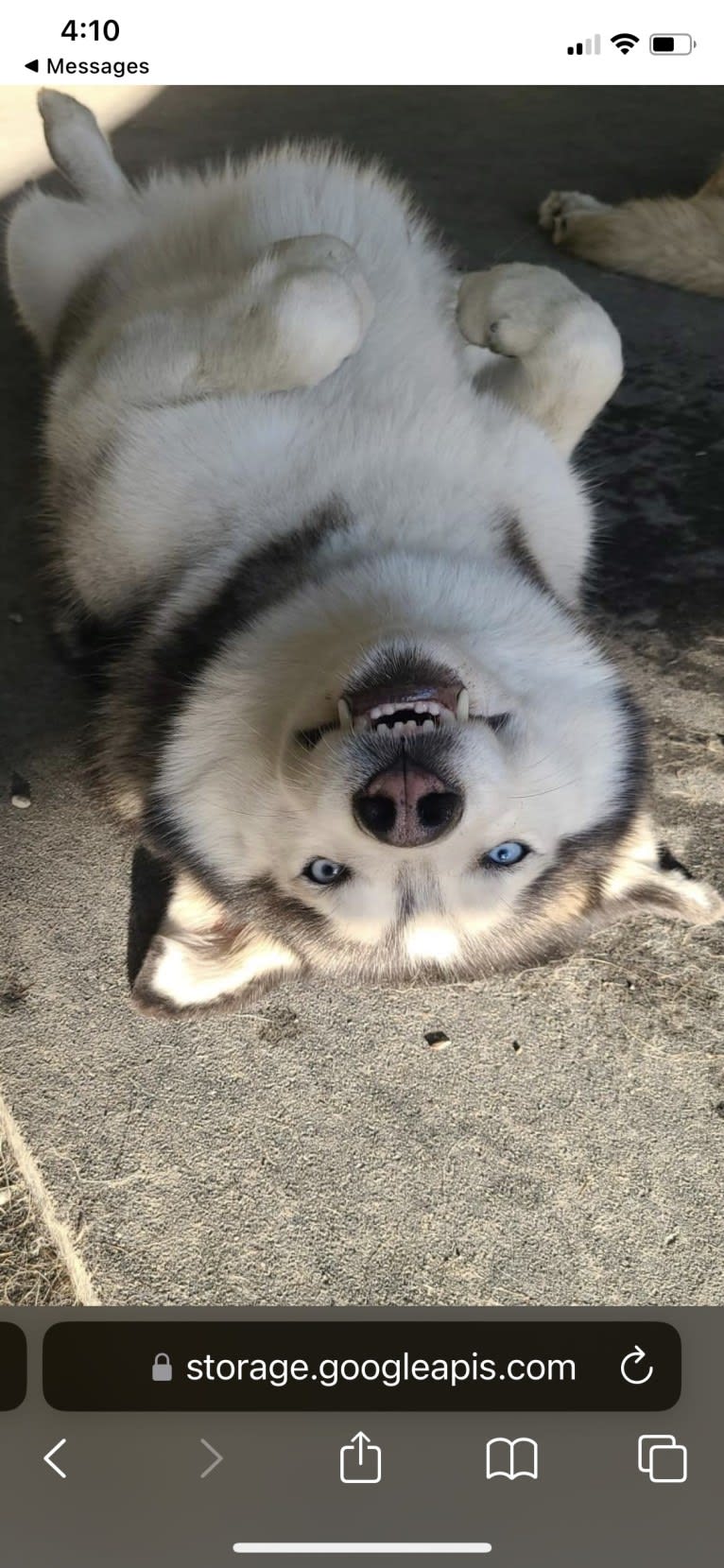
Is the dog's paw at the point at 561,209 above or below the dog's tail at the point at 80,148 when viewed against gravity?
below

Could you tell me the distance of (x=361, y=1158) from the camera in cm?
253

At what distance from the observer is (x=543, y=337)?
2490 mm

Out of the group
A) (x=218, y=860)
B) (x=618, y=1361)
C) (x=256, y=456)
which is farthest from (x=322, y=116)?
(x=618, y=1361)

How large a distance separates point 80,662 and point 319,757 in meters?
0.97

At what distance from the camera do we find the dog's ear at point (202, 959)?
2385 mm

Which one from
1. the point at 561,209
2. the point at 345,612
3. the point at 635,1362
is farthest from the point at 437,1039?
the point at 561,209

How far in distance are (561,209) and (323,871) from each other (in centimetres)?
308

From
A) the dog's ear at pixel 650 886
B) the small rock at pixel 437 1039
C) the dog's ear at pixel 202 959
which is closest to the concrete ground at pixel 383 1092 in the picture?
the small rock at pixel 437 1039

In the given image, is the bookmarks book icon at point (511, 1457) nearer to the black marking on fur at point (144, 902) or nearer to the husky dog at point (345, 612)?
the husky dog at point (345, 612)

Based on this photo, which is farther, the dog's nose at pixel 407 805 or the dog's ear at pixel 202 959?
the dog's ear at pixel 202 959

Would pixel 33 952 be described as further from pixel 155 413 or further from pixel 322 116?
pixel 322 116

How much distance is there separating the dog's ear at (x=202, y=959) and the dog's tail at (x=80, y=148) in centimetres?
197

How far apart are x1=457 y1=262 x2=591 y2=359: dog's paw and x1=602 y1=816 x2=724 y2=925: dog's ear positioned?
1.06 meters

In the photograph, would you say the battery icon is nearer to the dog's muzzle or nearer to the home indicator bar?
the dog's muzzle
